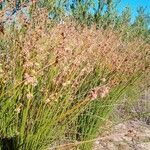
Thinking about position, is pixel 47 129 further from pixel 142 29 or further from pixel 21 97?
pixel 142 29

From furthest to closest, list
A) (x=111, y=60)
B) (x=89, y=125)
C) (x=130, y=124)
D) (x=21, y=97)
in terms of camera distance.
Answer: (x=130, y=124)
(x=111, y=60)
(x=89, y=125)
(x=21, y=97)

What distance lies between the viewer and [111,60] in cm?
520

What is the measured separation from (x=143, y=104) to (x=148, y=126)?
1423 millimetres

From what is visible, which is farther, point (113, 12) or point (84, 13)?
point (113, 12)

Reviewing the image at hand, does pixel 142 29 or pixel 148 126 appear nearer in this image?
pixel 148 126

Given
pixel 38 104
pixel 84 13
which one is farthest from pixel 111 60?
pixel 84 13

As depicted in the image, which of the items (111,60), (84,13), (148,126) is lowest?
(148,126)

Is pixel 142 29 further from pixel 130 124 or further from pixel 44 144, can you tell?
pixel 44 144

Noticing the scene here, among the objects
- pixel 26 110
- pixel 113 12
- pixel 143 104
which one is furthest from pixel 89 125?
pixel 113 12

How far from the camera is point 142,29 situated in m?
19.8

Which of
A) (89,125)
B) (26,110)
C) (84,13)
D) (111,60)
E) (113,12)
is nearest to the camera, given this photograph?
(26,110)

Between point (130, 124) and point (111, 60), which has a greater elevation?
point (111, 60)

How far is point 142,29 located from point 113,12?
4.78 m

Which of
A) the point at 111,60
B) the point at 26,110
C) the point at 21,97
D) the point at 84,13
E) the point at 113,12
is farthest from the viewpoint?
the point at 113,12
